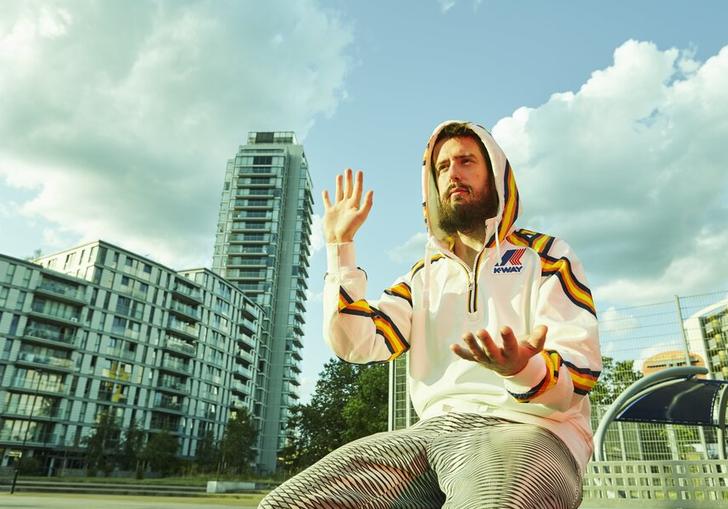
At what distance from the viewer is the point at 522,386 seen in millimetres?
1298

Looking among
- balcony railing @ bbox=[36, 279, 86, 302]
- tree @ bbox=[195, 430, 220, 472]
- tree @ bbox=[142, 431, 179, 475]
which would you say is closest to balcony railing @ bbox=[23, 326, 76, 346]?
balcony railing @ bbox=[36, 279, 86, 302]

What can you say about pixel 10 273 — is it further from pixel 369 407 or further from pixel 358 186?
pixel 358 186

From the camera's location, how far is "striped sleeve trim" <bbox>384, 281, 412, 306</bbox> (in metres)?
2.08

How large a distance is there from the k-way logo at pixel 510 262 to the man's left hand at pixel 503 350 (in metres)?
0.65

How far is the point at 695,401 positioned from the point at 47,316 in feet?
193

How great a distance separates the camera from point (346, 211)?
189 cm

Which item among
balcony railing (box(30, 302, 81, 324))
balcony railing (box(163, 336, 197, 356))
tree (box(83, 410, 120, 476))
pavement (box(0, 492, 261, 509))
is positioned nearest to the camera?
pavement (box(0, 492, 261, 509))

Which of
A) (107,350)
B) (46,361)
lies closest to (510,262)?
(46,361)

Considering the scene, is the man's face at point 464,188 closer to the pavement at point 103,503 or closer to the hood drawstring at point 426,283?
the hood drawstring at point 426,283

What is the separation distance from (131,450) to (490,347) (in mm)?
60297

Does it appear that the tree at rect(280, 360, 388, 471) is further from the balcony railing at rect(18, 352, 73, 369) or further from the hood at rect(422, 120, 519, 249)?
the hood at rect(422, 120, 519, 249)

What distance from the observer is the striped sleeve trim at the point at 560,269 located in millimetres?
1614

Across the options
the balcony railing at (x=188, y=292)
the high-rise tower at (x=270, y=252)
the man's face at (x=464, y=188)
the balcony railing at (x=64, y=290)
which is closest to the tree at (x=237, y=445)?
the balcony railing at (x=188, y=292)

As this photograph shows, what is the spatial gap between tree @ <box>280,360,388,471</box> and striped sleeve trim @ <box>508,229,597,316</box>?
36.3m
